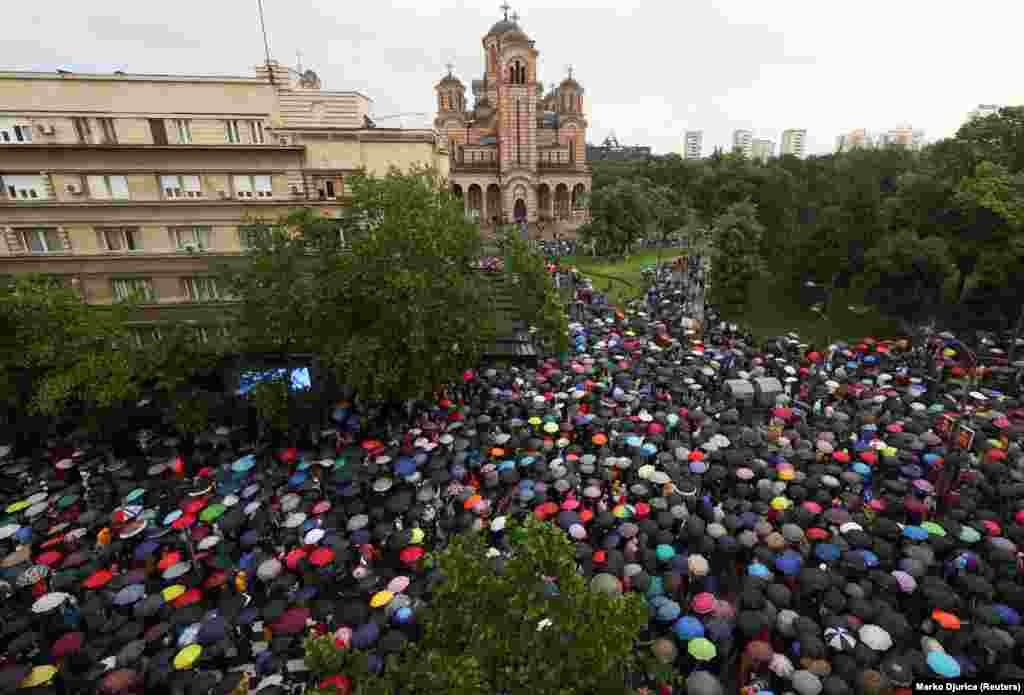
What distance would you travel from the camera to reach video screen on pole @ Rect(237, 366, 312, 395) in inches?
754

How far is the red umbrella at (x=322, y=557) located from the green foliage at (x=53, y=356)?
1013 cm

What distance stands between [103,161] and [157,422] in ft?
37.5

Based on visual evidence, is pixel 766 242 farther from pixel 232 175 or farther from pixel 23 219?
pixel 23 219

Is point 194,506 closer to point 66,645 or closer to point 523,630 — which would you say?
point 66,645

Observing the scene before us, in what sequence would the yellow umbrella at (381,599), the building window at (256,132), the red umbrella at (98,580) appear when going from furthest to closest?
the building window at (256,132)
the red umbrella at (98,580)
the yellow umbrella at (381,599)

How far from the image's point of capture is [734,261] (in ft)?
113

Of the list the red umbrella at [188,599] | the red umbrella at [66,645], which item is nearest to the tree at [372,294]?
the red umbrella at [188,599]

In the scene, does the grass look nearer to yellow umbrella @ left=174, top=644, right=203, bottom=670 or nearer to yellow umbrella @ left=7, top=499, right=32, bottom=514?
yellow umbrella @ left=174, top=644, right=203, bottom=670

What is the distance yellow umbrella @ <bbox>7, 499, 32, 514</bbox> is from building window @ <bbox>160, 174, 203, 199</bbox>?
1332 cm

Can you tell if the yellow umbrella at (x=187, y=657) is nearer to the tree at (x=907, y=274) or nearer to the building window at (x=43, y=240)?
the building window at (x=43, y=240)

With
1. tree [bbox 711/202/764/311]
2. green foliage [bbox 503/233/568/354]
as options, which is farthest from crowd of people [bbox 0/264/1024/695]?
tree [bbox 711/202/764/311]

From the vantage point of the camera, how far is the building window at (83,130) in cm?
2125

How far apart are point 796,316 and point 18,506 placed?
138 feet

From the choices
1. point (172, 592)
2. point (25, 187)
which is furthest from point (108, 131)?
point (172, 592)
